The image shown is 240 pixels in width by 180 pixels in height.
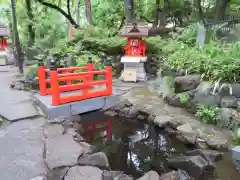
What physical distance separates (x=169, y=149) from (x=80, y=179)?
2.20 meters

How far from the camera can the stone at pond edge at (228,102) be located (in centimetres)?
530

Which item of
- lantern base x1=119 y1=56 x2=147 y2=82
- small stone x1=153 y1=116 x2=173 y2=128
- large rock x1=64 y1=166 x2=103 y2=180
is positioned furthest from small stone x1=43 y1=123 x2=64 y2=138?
lantern base x1=119 y1=56 x2=147 y2=82

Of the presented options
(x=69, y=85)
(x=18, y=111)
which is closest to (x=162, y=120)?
(x=69, y=85)

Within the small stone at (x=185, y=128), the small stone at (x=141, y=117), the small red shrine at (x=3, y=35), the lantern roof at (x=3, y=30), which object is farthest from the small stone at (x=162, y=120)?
the lantern roof at (x=3, y=30)

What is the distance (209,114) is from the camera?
536cm

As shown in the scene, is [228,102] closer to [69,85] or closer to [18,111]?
[69,85]

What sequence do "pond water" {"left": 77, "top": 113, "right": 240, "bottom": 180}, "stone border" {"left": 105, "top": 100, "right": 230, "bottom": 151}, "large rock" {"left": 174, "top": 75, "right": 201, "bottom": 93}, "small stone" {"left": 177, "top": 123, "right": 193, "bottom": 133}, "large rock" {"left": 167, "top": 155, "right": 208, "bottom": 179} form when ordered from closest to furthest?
"large rock" {"left": 167, "top": 155, "right": 208, "bottom": 179}, "pond water" {"left": 77, "top": 113, "right": 240, "bottom": 180}, "stone border" {"left": 105, "top": 100, "right": 230, "bottom": 151}, "small stone" {"left": 177, "top": 123, "right": 193, "bottom": 133}, "large rock" {"left": 174, "top": 75, "right": 201, "bottom": 93}

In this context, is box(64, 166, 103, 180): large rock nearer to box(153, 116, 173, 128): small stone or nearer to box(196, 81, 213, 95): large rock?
box(153, 116, 173, 128): small stone

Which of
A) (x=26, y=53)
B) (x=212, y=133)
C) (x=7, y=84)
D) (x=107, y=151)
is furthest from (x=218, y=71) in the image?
(x=26, y=53)

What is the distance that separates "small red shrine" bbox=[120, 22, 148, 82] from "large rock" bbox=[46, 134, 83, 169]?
475 cm

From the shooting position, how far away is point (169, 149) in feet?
15.9

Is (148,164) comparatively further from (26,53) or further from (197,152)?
(26,53)

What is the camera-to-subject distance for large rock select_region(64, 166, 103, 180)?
3.39 metres

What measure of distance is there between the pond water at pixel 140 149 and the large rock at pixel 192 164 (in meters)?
0.14
